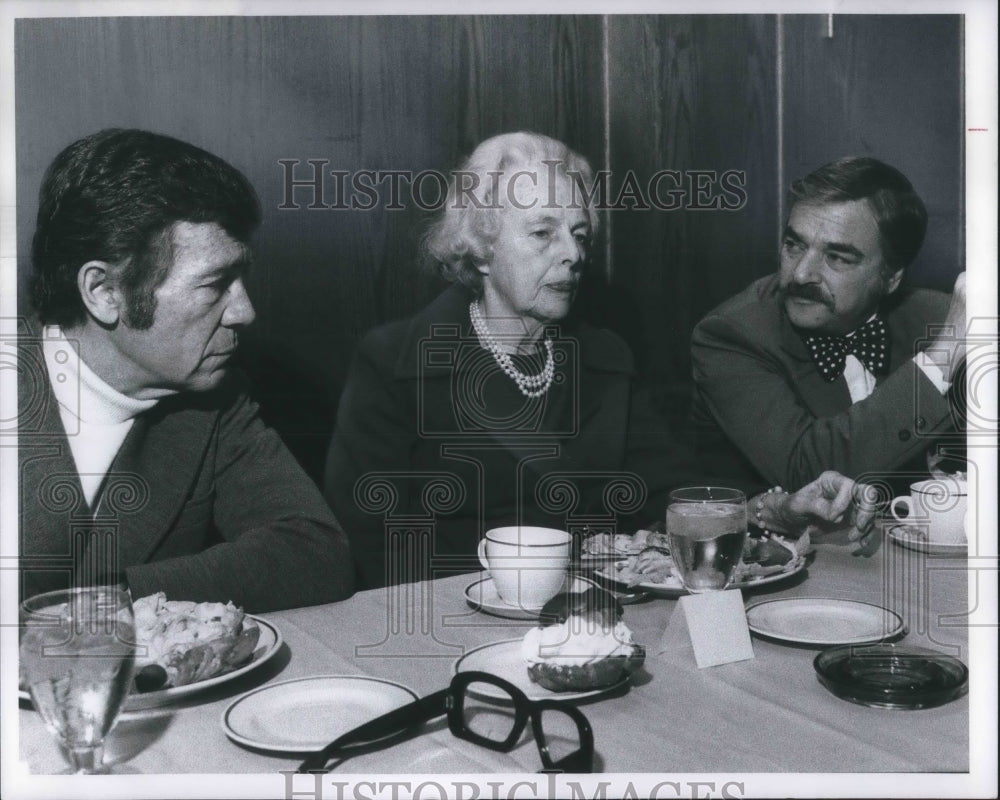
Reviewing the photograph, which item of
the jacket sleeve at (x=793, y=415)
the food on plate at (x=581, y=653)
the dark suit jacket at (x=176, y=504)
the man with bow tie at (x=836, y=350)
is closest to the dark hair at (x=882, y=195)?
the man with bow tie at (x=836, y=350)

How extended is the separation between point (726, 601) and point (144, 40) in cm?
102

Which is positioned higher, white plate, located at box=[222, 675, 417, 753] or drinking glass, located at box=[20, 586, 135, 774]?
drinking glass, located at box=[20, 586, 135, 774]

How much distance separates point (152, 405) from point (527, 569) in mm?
550

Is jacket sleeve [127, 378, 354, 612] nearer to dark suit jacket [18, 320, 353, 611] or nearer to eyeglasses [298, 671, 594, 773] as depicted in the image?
dark suit jacket [18, 320, 353, 611]

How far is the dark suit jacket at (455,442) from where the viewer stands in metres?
1.39

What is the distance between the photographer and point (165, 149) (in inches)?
52.6

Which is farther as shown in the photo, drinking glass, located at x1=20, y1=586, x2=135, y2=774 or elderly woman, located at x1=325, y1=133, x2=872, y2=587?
elderly woman, located at x1=325, y1=133, x2=872, y2=587

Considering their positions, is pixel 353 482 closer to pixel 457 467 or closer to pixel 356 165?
pixel 457 467

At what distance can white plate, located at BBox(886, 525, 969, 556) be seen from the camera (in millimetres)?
1406

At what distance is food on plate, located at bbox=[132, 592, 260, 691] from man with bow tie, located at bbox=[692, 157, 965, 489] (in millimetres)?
690

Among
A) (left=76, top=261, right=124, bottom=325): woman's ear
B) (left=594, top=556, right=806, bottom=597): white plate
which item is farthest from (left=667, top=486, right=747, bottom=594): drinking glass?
(left=76, top=261, right=124, bottom=325): woman's ear

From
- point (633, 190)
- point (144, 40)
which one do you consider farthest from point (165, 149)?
point (633, 190)

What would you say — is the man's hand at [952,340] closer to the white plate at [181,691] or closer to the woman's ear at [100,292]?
the white plate at [181,691]

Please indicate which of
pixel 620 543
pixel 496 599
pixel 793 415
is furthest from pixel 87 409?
pixel 793 415
